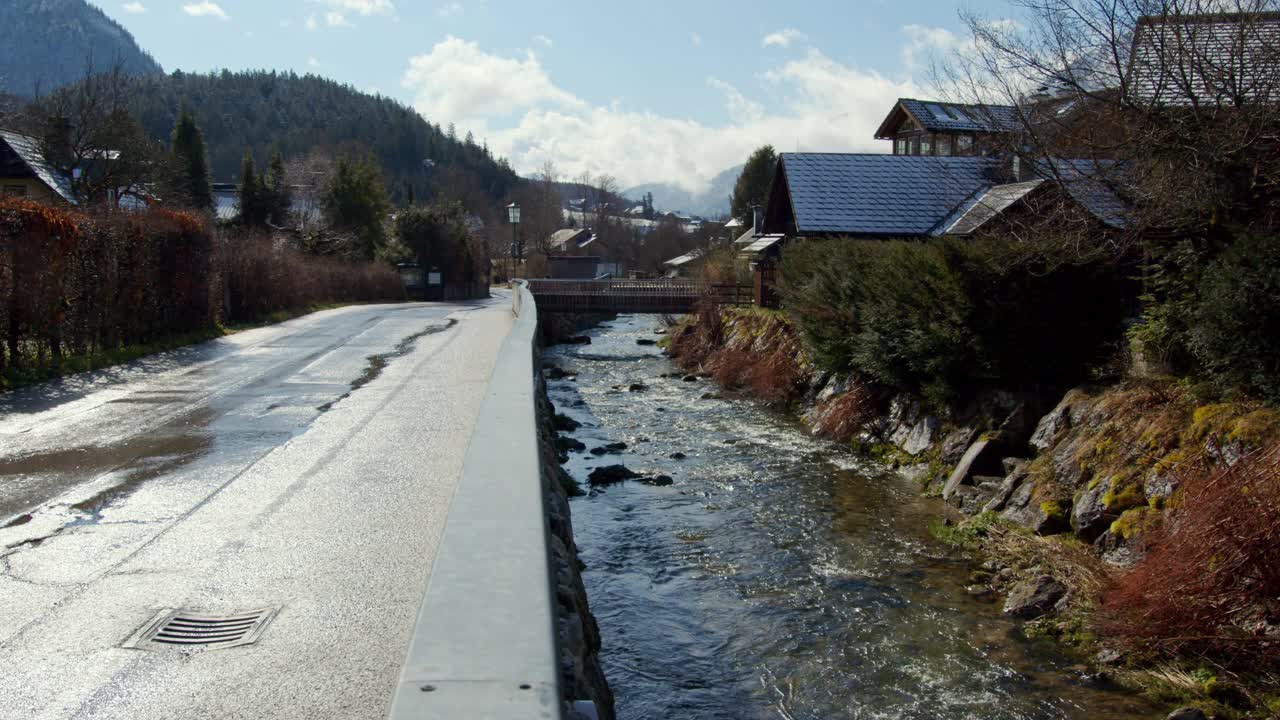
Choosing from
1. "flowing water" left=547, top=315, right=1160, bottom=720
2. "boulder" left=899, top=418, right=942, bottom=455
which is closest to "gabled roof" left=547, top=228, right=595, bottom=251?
"boulder" left=899, top=418, right=942, bottom=455

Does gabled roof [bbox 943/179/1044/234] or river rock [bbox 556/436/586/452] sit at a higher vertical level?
gabled roof [bbox 943/179/1044/234]

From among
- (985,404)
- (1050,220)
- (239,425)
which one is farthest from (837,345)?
(239,425)

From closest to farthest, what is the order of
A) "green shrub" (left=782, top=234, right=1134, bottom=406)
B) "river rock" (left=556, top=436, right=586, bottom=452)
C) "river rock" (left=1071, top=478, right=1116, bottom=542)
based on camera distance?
"river rock" (left=1071, top=478, right=1116, bottom=542) < "green shrub" (left=782, top=234, right=1134, bottom=406) < "river rock" (left=556, top=436, right=586, bottom=452)

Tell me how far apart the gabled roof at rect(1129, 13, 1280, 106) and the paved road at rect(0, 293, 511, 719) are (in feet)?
29.4

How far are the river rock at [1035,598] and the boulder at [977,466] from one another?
13.5 ft

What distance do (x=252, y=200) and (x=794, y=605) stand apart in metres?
51.5

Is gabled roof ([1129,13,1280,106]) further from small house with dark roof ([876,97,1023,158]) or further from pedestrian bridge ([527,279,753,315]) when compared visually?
pedestrian bridge ([527,279,753,315])

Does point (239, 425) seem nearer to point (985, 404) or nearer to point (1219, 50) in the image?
point (985, 404)

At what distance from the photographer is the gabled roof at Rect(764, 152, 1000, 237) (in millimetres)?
26781

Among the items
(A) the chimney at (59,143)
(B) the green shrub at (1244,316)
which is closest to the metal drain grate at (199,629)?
(B) the green shrub at (1244,316)

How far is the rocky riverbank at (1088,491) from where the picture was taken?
7875mm

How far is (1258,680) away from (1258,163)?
580cm

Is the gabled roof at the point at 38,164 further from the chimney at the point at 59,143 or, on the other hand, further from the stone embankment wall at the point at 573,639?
the stone embankment wall at the point at 573,639

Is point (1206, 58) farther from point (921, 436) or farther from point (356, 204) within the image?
point (356, 204)
